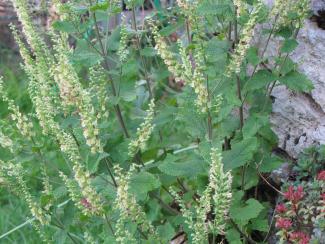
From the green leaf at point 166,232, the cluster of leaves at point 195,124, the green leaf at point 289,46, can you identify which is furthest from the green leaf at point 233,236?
the green leaf at point 289,46

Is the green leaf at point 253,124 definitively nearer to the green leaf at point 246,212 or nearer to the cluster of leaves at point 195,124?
the cluster of leaves at point 195,124

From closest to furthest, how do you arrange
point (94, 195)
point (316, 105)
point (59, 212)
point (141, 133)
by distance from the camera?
point (94, 195) → point (141, 133) → point (316, 105) → point (59, 212)

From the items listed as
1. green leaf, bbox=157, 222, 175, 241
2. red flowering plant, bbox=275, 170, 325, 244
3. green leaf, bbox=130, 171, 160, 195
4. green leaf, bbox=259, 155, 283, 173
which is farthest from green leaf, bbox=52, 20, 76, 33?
red flowering plant, bbox=275, 170, 325, 244

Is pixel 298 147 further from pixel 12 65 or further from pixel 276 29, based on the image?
pixel 12 65

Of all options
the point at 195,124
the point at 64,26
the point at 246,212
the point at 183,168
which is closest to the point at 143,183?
the point at 183,168

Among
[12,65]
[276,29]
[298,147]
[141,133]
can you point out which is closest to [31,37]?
[141,133]

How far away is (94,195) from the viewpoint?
2127mm

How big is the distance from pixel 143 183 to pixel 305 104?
98 centimetres

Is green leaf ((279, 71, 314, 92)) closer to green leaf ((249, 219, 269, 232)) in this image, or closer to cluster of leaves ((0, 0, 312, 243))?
cluster of leaves ((0, 0, 312, 243))

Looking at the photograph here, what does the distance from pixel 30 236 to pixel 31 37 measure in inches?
57.4

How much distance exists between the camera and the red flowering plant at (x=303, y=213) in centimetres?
232

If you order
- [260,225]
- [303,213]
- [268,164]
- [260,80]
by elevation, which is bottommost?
[260,225]

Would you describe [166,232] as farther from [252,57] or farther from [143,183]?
[252,57]

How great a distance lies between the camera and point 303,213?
2.53 metres
